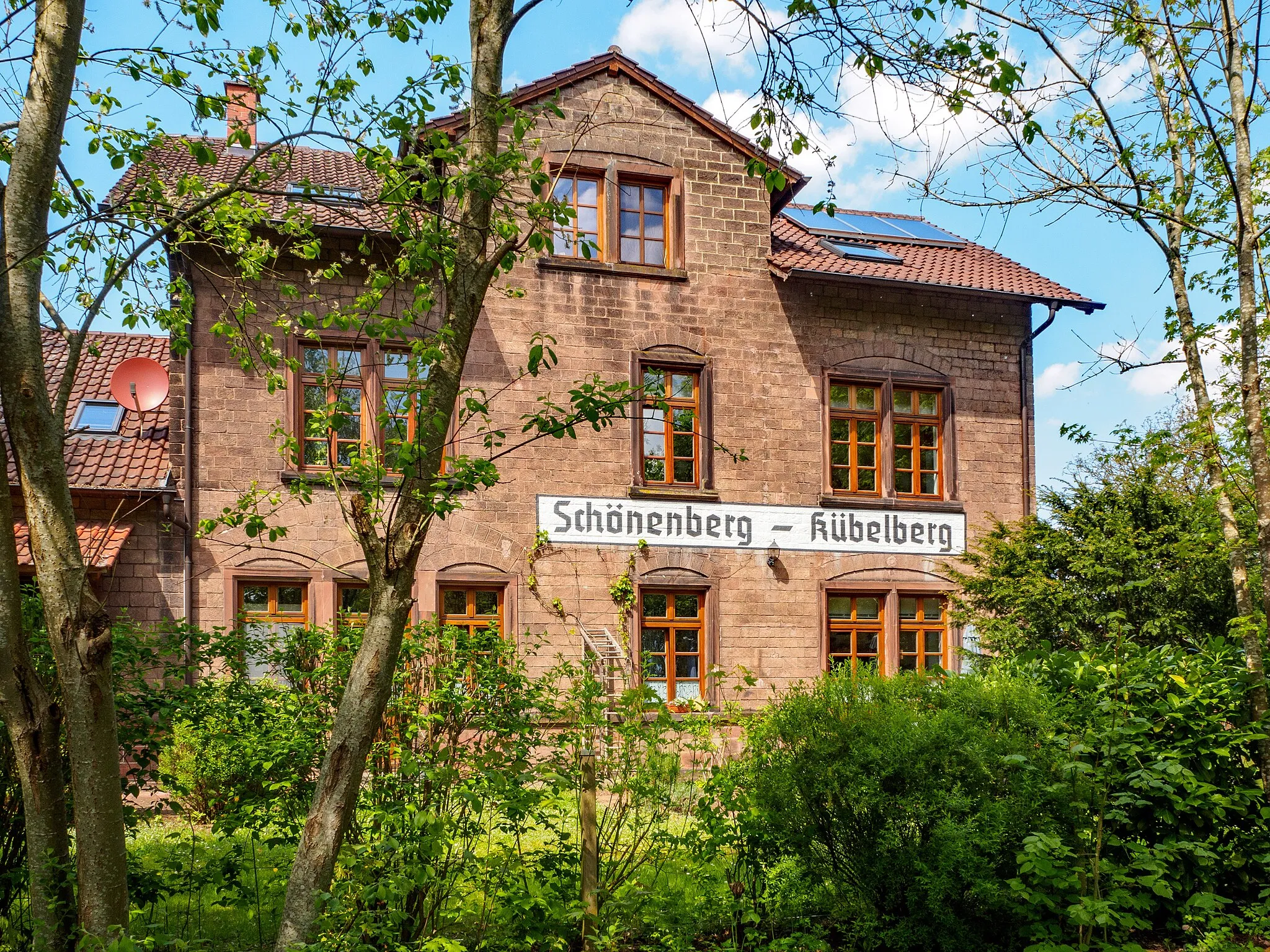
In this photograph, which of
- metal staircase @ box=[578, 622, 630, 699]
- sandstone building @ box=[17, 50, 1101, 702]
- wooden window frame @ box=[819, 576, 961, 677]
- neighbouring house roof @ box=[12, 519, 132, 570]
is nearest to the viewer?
neighbouring house roof @ box=[12, 519, 132, 570]

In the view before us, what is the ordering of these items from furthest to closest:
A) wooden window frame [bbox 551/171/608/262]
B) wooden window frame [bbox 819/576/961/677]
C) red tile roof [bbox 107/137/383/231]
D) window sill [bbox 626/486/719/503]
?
wooden window frame [bbox 819/576/961/677] → wooden window frame [bbox 551/171/608/262] → window sill [bbox 626/486/719/503] → red tile roof [bbox 107/137/383/231]

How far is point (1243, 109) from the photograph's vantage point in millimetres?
6523

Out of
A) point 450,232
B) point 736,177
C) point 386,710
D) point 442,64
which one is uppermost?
point 736,177

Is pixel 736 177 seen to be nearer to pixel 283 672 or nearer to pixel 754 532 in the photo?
pixel 754 532

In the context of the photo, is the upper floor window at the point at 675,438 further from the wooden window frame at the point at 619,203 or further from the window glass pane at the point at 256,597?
the window glass pane at the point at 256,597

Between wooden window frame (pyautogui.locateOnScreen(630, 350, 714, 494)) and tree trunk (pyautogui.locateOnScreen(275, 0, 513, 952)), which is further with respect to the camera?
wooden window frame (pyautogui.locateOnScreen(630, 350, 714, 494))

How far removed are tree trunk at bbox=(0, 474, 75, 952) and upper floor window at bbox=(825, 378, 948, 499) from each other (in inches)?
439

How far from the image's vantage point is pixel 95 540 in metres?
11.5

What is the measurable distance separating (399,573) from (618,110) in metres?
10.9

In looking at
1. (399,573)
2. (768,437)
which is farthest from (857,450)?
(399,573)

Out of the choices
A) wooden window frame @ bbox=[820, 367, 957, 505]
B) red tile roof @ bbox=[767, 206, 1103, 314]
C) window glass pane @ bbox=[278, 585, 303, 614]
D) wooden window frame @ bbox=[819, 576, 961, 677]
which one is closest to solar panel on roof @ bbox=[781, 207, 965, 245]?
red tile roof @ bbox=[767, 206, 1103, 314]

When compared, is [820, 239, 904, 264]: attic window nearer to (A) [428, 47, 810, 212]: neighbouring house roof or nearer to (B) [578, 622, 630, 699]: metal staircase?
(A) [428, 47, 810, 212]: neighbouring house roof

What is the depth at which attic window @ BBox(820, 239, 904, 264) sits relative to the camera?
15742 mm

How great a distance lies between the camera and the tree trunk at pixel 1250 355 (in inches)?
247
